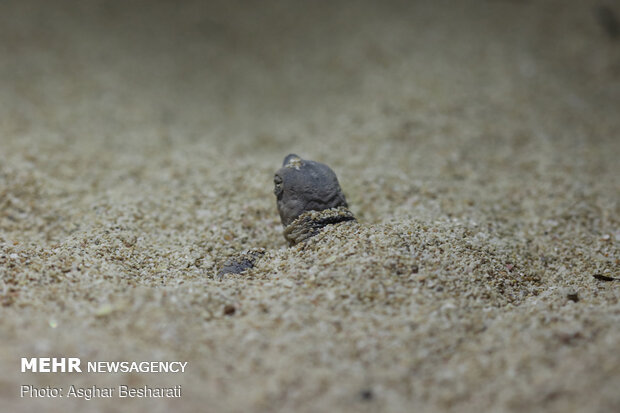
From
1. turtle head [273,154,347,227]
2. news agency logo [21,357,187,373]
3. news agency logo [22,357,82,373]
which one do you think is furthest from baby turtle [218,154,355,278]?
news agency logo [22,357,82,373]

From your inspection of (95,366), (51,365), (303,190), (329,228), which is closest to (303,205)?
(303,190)

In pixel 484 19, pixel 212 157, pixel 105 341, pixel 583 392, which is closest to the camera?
pixel 583 392

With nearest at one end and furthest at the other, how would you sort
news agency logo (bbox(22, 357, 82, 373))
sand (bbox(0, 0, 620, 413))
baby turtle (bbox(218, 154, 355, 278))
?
news agency logo (bbox(22, 357, 82, 373))
sand (bbox(0, 0, 620, 413))
baby turtle (bbox(218, 154, 355, 278))

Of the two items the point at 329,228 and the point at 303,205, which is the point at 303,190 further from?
the point at 329,228

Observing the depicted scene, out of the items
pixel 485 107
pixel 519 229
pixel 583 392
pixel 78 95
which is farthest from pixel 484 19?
pixel 583 392

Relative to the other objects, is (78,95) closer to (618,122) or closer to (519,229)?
(519,229)

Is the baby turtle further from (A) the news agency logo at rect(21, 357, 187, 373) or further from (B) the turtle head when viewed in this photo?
(A) the news agency logo at rect(21, 357, 187, 373)

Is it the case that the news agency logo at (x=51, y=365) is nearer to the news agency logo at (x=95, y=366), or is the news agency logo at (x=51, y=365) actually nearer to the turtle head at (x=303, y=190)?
the news agency logo at (x=95, y=366)
